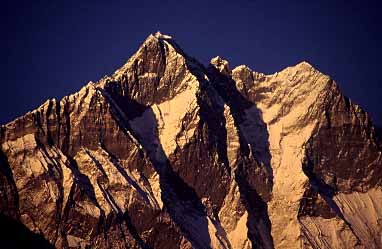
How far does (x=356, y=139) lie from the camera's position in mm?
192125

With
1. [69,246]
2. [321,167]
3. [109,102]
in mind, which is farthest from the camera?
[321,167]

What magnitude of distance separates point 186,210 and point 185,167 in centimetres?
468

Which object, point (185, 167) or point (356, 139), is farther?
point (356, 139)

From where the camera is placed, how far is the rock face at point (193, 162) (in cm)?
16450

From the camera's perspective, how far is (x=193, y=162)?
177125mm

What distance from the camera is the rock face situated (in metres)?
164

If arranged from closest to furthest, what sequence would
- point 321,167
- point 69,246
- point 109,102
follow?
1. point 69,246
2. point 109,102
3. point 321,167

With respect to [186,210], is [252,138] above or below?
above

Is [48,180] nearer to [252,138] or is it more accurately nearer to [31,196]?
[31,196]

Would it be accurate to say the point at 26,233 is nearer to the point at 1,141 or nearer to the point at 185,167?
the point at 1,141

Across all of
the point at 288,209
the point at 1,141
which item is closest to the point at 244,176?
the point at 288,209

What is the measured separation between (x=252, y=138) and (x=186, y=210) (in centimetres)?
1933

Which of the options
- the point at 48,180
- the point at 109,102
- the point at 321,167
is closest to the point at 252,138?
the point at 321,167

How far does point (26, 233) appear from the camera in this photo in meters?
162
